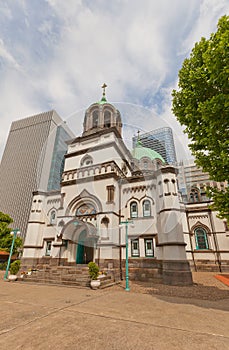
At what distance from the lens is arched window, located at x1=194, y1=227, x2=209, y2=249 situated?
21330mm

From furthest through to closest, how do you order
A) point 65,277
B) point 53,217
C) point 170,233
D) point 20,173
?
point 20,173 → point 53,217 → point 170,233 → point 65,277

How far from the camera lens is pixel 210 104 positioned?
7.49 metres

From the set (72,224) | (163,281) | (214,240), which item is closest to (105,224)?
(72,224)

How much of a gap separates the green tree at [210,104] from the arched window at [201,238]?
1548cm

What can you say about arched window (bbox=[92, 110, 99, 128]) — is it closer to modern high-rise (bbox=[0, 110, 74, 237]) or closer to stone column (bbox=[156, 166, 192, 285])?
stone column (bbox=[156, 166, 192, 285])

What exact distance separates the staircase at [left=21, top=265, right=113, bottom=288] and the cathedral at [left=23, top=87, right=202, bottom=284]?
183 centimetres

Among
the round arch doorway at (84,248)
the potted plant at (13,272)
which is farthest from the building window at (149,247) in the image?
the potted plant at (13,272)

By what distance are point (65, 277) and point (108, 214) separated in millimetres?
6358

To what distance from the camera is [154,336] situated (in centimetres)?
443

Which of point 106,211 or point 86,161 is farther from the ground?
point 86,161

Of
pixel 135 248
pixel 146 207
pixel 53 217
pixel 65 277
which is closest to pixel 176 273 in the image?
pixel 135 248

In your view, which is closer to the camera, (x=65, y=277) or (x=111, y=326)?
(x=111, y=326)

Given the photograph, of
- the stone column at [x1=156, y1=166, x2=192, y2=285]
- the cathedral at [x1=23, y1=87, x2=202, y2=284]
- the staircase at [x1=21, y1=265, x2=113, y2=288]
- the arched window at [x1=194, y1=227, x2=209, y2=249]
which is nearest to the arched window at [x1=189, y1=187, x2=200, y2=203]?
the arched window at [x1=194, y1=227, x2=209, y2=249]

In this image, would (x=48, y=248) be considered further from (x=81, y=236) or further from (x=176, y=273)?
(x=176, y=273)
